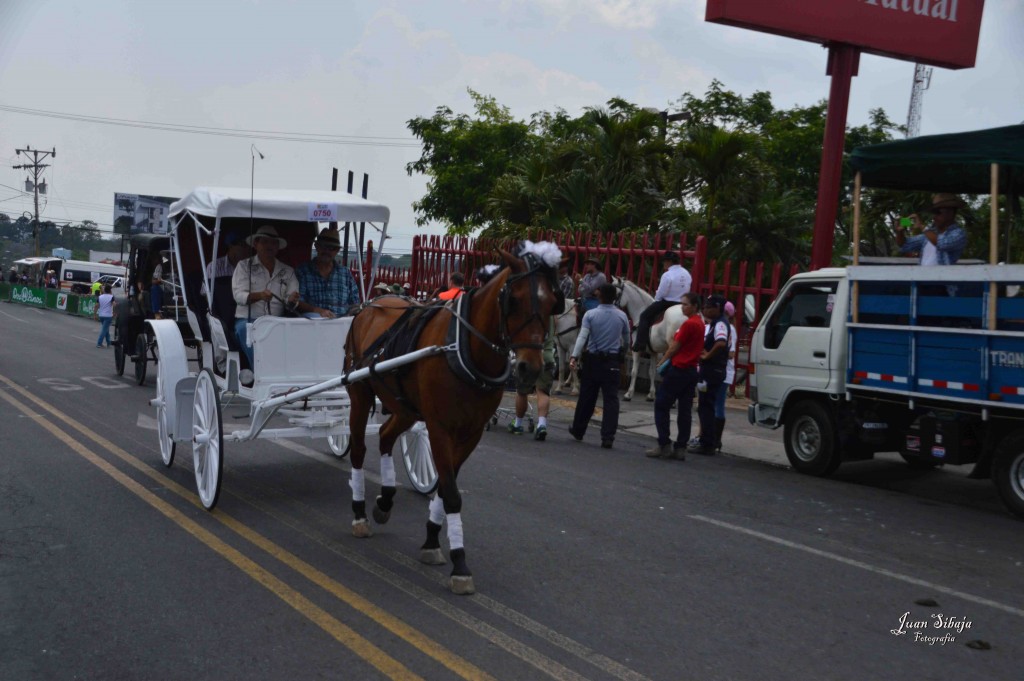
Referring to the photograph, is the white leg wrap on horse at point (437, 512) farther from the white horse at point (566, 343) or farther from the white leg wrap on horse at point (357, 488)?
the white horse at point (566, 343)

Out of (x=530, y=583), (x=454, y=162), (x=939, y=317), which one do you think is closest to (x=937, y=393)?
(x=939, y=317)

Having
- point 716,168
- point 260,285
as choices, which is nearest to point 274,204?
point 260,285

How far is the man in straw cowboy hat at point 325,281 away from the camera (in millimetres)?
9164

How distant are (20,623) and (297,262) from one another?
227 inches

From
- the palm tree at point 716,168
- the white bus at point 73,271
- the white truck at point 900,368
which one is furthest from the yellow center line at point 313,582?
the white bus at point 73,271

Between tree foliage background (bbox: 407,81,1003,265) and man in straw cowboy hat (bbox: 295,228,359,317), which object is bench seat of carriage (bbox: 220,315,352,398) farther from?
tree foliage background (bbox: 407,81,1003,265)

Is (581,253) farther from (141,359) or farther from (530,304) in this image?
(530,304)

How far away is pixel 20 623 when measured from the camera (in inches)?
212

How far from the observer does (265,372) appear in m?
8.60

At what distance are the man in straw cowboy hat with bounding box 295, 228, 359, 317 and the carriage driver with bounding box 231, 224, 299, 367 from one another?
12 centimetres

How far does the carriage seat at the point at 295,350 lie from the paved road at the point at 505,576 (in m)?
0.99

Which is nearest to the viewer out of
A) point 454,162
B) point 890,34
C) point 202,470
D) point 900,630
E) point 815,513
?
point 900,630

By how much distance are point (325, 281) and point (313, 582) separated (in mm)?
→ 3811

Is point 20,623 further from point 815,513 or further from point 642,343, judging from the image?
point 642,343
